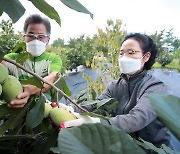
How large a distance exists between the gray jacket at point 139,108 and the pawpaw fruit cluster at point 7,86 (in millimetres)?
522

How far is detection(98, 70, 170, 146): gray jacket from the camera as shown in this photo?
3.51 ft

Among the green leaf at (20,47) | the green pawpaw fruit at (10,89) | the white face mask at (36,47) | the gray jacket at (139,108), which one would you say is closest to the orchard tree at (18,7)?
the green pawpaw fruit at (10,89)

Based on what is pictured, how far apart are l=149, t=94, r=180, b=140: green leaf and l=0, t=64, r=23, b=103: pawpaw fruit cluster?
0.31 metres

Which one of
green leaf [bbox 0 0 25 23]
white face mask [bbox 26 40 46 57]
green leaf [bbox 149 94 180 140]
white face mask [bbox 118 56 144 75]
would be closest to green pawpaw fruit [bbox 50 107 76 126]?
green leaf [bbox 0 0 25 23]

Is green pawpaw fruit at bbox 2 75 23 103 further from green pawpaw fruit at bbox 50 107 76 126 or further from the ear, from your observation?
the ear

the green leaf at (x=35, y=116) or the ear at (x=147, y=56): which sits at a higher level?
the green leaf at (x=35, y=116)

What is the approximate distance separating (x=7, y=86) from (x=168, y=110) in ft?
1.06

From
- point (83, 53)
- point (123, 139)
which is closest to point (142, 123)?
point (123, 139)

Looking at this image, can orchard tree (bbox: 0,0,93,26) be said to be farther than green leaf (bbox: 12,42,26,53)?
No

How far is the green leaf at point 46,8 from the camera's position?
0.46 meters

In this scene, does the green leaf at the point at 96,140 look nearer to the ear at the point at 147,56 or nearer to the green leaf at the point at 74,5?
the green leaf at the point at 74,5

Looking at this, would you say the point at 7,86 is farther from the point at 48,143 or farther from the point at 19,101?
the point at 48,143

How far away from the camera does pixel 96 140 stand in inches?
9.9

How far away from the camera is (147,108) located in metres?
1.12
